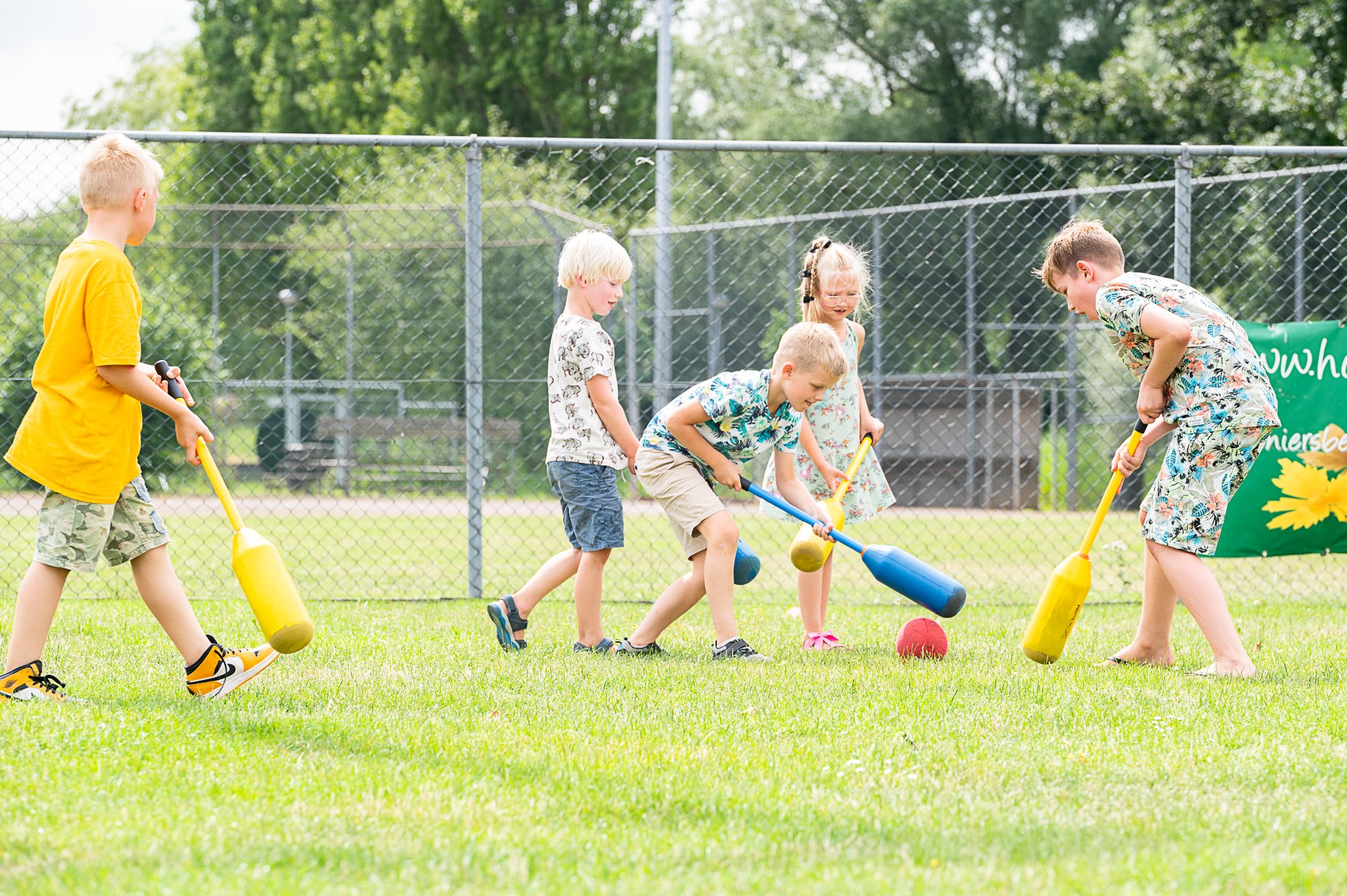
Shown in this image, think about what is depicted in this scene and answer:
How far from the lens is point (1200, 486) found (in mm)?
3520

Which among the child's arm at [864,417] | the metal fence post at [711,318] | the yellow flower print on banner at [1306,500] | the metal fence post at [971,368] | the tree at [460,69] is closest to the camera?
the child's arm at [864,417]

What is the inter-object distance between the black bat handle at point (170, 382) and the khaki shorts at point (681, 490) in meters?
1.38

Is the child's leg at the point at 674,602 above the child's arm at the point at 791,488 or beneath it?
beneath

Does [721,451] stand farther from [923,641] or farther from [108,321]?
[108,321]

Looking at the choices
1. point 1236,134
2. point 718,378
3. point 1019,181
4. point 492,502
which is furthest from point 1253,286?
point 718,378

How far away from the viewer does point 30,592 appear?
2.98 meters

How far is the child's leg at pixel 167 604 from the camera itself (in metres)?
3.08

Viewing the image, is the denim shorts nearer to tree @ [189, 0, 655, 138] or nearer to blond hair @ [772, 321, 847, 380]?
blond hair @ [772, 321, 847, 380]

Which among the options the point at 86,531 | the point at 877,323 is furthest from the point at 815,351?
the point at 877,323

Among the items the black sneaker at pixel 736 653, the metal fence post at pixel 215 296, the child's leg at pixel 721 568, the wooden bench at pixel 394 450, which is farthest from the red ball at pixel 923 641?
the wooden bench at pixel 394 450

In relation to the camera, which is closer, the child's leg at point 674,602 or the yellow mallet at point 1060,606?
the yellow mallet at point 1060,606

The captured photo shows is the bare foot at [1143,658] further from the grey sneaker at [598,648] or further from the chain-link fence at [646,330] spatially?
the chain-link fence at [646,330]

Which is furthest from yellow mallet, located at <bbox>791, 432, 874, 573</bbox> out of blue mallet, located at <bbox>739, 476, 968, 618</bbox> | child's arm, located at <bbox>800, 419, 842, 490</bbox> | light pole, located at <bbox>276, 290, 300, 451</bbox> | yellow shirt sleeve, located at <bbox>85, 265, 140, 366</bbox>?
light pole, located at <bbox>276, 290, 300, 451</bbox>

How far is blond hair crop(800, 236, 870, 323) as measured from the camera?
4.15 meters
